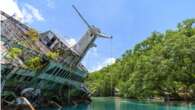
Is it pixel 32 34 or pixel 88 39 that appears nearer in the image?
pixel 32 34

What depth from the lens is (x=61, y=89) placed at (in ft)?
175

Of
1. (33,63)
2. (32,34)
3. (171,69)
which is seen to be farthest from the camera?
(171,69)

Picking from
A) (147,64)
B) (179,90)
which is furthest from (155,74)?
(179,90)

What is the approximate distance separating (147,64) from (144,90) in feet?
16.5

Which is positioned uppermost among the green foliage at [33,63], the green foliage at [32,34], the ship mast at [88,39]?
the ship mast at [88,39]

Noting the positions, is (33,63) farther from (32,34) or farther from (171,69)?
(171,69)

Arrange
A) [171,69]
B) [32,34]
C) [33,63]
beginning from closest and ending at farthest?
1. [33,63]
2. [32,34]
3. [171,69]

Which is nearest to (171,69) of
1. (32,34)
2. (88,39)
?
(88,39)

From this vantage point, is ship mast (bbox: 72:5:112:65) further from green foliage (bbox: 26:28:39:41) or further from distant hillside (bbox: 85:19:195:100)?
green foliage (bbox: 26:28:39:41)

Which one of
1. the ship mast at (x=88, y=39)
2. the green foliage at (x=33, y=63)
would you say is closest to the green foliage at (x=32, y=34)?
the green foliage at (x=33, y=63)

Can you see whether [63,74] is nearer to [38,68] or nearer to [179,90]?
[38,68]

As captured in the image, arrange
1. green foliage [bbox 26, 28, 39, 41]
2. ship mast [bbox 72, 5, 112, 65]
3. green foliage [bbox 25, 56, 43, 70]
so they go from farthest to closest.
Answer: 1. ship mast [bbox 72, 5, 112, 65]
2. green foliage [bbox 26, 28, 39, 41]
3. green foliage [bbox 25, 56, 43, 70]

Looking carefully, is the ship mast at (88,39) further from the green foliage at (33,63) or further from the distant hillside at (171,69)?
the green foliage at (33,63)

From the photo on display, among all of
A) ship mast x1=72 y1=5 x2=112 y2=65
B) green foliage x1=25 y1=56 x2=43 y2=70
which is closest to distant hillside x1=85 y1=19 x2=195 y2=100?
ship mast x1=72 y1=5 x2=112 y2=65
